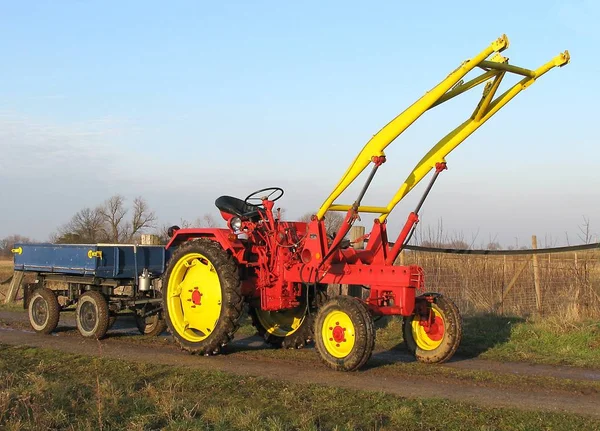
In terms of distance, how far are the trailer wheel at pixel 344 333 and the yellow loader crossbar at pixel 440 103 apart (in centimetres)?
136

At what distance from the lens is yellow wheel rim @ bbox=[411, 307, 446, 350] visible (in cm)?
927

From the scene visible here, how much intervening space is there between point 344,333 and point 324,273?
0.98 m

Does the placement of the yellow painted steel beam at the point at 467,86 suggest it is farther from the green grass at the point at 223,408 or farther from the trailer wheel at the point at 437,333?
the green grass at the point at 223,408

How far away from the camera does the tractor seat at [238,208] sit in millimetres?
10364

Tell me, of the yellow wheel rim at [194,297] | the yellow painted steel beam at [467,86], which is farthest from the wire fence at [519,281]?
the yellow wheel rim at [194,297]

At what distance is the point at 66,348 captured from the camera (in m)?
10.7

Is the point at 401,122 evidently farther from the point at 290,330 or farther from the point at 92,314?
the point at 92,314

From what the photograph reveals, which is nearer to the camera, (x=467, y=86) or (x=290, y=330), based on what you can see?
(x=467, y=86)

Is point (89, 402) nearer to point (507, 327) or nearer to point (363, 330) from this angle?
point (363, 330)

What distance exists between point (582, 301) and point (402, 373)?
19.8ft

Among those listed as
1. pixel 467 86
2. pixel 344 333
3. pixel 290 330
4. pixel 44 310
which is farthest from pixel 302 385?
pixel 44 310

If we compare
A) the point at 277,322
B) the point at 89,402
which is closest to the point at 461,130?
the point at 277,322

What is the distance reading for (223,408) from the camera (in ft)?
20.9

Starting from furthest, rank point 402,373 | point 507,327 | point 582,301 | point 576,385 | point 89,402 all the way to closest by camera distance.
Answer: point 582,301, point 507,327, point 402,373, point 576,385, point 89,402
